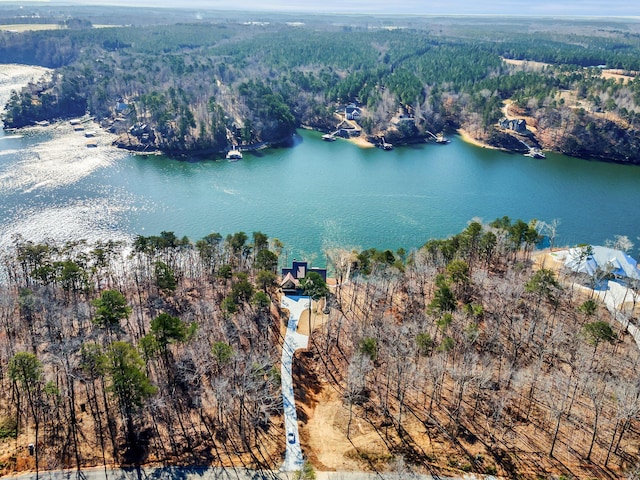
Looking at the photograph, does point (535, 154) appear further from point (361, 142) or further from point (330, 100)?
point (330, 100)

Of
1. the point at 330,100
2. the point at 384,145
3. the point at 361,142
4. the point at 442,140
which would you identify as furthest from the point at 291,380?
the point at 330,100

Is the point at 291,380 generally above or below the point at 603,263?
below

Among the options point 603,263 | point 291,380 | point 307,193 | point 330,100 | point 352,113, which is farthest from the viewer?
point 330,100

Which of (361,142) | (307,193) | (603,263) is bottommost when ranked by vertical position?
(307,193)

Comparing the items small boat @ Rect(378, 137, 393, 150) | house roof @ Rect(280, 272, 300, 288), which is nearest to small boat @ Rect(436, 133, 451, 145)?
small boat @ Rect(378, 137, 393, 150)

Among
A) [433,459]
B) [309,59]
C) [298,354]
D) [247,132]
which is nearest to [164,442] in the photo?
[298,354]

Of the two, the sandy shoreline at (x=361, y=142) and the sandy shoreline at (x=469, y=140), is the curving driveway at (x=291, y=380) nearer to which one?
the sandy shoreline at (x=361, y=142)

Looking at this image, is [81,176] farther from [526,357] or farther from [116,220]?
[526,357]
